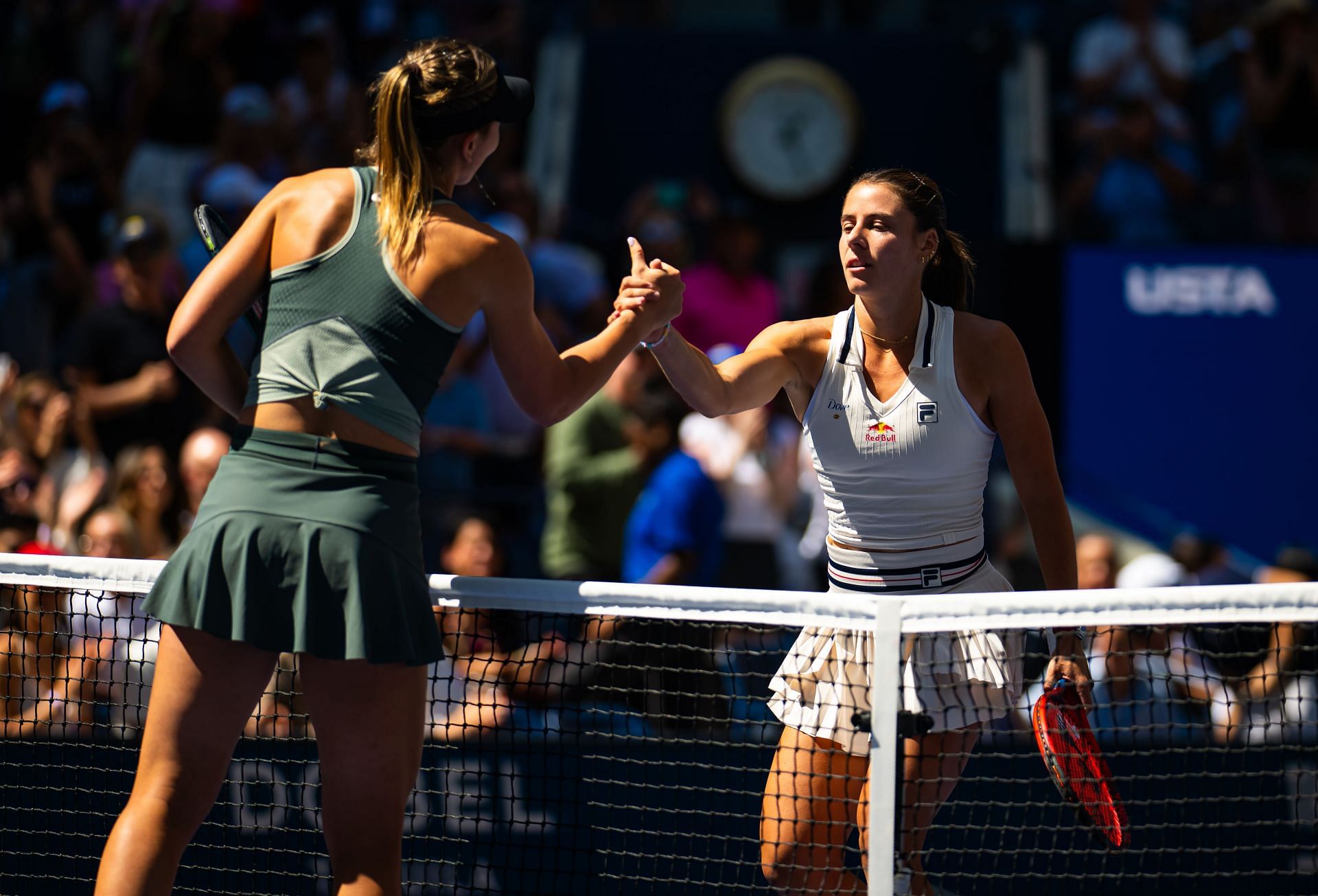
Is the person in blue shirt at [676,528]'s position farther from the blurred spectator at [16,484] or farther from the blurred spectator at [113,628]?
the blurred spectator at [16,484]

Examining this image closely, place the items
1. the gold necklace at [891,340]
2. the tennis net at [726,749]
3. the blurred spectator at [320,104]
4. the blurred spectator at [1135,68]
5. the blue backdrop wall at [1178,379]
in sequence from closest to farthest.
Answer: the tennis net at [726,749], the gold necklace at [891,340], the blue backdrop wall at [1178,379], the blurred spectator at [320,104], the blurred spectator at [1135,68]

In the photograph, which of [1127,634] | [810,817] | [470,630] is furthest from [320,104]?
[810,817]

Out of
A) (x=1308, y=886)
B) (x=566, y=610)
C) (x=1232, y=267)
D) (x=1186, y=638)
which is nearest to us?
(x=566, y=610)

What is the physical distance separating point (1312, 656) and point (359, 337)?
4682 mm

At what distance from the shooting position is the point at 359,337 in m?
3.11

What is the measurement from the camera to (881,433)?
12.1 ft

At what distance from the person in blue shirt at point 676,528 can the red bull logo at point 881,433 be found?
117 inches

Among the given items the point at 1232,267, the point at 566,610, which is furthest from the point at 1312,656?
the point at 566,610

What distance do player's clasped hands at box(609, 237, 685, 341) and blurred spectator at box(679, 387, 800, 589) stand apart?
3.81m

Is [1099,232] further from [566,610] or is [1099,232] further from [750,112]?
[566,610]

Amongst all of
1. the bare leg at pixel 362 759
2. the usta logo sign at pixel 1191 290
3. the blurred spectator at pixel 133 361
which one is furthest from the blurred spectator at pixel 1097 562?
the bare leg at pixel 362 759

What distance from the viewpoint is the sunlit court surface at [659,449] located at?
314 centimetres

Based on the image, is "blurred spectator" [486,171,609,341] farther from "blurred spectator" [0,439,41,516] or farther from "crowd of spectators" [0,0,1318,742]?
"blurred spectator" [0,439,41,516]

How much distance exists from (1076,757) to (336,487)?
5.90 ft
